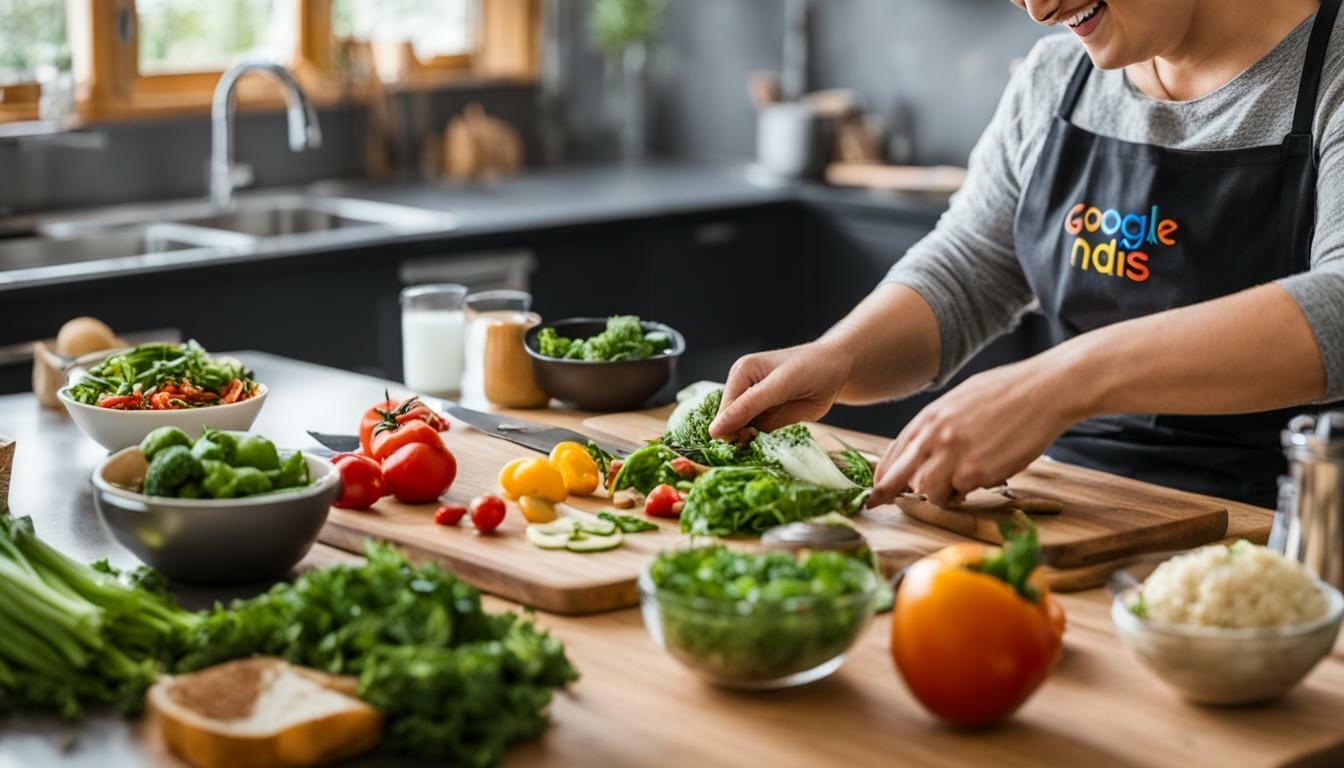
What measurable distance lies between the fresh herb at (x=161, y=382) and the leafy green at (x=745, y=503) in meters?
0.66

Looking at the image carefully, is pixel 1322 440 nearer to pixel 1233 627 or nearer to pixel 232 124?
pixel 1233 627

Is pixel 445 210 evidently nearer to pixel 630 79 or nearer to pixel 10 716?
pixel 630 79

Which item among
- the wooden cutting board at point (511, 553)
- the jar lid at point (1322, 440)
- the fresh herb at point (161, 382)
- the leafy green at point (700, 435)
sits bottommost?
the wooden cutting board at point (511, 553)

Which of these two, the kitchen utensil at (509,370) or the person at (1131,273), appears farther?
the kitchen utensil at (509,370)

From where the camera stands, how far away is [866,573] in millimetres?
1400

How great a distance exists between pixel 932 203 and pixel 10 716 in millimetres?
3241

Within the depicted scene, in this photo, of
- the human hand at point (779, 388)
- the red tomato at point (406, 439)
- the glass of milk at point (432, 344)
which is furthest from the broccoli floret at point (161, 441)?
the glass of milk at point (432, 344)

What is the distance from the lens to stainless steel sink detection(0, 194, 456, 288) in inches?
144

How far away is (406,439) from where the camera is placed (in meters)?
1.93

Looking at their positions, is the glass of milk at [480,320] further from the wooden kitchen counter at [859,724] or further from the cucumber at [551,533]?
the wooden kitchen counter at [859,724]

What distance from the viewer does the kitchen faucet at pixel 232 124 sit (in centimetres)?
388

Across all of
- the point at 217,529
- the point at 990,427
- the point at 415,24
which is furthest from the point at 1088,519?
the point at 415,24

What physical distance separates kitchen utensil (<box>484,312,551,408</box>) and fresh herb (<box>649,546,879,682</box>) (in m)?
1.06

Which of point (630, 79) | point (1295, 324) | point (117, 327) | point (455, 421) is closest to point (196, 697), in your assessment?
point (455, 421)
